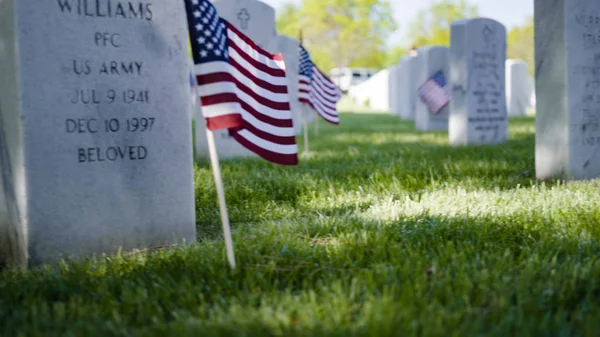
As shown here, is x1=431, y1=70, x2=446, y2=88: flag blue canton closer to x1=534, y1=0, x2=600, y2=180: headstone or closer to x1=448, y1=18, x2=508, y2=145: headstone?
x1=448, y1=18, x2=508, y2=145: headstone

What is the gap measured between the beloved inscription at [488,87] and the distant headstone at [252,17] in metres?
3.12

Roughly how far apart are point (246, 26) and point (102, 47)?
5562 mm

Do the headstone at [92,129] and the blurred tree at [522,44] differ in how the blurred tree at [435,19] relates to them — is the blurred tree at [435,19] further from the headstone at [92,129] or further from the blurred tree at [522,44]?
the headstone at [92,129]

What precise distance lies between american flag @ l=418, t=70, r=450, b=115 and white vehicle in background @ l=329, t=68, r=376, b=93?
39.8 m

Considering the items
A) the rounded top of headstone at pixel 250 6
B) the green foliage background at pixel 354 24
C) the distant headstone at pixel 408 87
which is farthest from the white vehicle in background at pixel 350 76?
the rounded top of headstone at pixel 250 6

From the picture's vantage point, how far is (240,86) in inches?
161

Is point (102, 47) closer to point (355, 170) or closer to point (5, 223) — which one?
point (5, 223)

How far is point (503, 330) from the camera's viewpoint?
241 cm

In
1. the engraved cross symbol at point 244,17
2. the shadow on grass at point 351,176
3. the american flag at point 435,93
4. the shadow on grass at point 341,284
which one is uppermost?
the engraved cross symbol at point 244,17

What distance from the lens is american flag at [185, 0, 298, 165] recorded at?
3.49 meters

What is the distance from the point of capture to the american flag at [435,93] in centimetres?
1491

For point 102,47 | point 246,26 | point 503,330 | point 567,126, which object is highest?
point 246,26

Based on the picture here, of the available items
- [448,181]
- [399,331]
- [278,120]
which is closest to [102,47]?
[278,120]

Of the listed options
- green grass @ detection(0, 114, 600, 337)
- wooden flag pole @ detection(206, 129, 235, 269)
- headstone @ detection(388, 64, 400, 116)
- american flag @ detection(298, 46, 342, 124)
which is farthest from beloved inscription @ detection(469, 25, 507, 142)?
headstone @ detection(388, 64, 400, 116)
